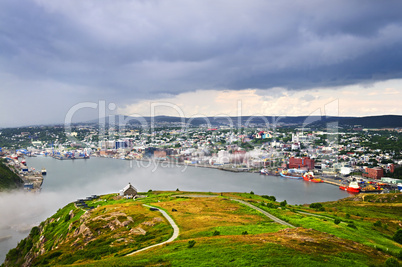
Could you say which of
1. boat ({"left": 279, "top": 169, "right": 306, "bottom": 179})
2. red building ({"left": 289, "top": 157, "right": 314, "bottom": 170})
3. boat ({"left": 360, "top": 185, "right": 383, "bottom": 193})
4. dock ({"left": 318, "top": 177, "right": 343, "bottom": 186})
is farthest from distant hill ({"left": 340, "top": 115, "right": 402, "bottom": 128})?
boat ({"left": 360, "top": 185, "right": 383, "bottom": 193})

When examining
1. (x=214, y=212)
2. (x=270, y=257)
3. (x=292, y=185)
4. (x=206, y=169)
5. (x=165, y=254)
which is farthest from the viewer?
(x=206, y=169)

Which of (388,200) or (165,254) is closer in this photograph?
(165,254)

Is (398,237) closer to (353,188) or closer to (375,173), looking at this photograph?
(353,188)

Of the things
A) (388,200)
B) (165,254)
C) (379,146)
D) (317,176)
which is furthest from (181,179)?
(379,146)

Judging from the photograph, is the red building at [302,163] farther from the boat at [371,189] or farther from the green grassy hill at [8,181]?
the green grassy hill at [8,181]

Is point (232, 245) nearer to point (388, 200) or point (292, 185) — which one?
point (388, 200)
